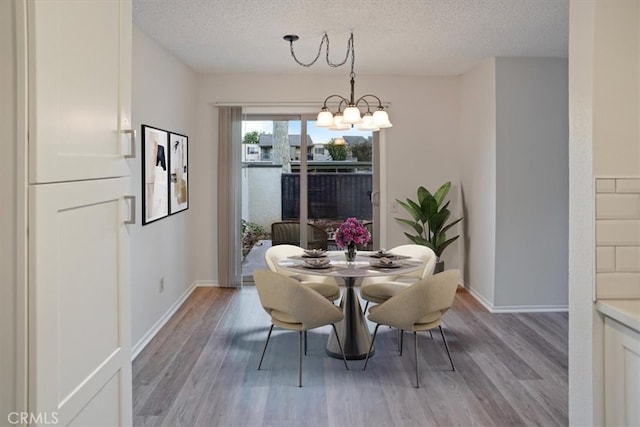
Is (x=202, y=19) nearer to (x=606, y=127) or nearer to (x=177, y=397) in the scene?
(x=177, y=397)

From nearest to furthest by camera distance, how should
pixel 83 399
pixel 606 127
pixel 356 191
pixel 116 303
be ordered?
1. pixel 83 399
2. pixel 116 303
3. pixel 606 127
4. pixel 356 191

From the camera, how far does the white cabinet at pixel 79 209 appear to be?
3.27 ft

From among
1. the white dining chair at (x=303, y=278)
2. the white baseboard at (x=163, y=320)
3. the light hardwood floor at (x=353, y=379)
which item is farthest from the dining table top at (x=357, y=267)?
the white baseboard at (x=163, y=320)

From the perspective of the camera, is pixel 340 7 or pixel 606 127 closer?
pixel 606 127

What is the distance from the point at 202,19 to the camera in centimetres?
372

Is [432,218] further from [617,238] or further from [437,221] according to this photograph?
[617,238]

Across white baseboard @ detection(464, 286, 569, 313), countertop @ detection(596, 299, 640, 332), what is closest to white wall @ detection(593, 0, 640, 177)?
countertop @ detection(596, 299, 640, 332)

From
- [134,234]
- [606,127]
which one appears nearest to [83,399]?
[606,127]

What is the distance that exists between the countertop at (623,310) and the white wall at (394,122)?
418cm

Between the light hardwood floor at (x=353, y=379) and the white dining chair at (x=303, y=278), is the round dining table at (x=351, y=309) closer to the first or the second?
the light hardwood floor at (x=353, y=379)

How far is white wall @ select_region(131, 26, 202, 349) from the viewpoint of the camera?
3750 mm

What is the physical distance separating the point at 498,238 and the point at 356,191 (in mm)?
1907

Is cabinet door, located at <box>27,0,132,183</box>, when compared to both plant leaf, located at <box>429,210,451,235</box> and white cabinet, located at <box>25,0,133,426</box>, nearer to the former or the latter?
white cabinet, located at <box>25,0,133,426</box>

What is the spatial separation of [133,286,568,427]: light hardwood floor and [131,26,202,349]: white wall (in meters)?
0.36
